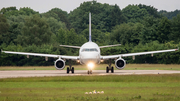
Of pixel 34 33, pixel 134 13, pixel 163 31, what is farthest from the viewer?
pixel 134 13

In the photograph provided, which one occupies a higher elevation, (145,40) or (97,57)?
(145,40)

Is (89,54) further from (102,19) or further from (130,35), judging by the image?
(102,19)

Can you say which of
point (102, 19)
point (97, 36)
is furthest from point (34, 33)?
point (102, 19)

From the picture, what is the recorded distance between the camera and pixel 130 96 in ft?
60.7

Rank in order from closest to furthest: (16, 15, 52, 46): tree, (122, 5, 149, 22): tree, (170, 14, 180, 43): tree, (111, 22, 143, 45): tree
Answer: (170, 14, 180, 43): tree < (16, 15, 52, 46): tree < (111, 22, 143, 45): tree < (122, 5, 149, 22): tree

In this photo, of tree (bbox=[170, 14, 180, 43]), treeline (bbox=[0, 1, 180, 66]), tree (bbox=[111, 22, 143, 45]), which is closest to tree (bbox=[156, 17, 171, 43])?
treeline (bbox=[0, 1, 180, 66])

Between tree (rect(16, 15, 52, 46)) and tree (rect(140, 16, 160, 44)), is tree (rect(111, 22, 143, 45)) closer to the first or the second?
Answer: tree (rect(140, 16, 160, 44))

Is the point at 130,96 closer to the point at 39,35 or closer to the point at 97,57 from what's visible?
the point at 97,57

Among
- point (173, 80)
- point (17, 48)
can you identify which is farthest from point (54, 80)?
point (17, 48)

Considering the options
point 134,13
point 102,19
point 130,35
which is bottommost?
point 130,35

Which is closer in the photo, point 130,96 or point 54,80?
point 130,96

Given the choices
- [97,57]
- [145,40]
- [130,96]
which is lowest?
[130,96]

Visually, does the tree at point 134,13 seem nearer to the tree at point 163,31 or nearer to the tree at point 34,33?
the tree at point 163,31

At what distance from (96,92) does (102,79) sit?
9365 millimetres
